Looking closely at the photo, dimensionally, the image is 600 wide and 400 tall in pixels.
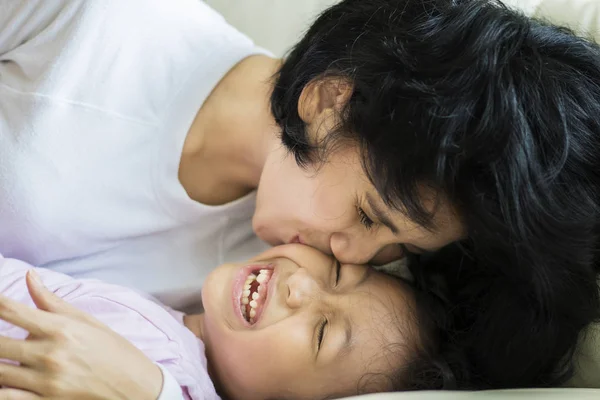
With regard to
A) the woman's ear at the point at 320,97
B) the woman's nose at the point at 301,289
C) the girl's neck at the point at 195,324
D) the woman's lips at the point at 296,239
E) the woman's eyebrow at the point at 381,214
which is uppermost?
the woman's ear at the point at 320,97

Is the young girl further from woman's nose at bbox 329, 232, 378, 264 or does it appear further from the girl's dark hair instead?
the girl's dark hair

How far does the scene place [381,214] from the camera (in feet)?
2.90

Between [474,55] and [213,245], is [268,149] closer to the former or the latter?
[213,245]

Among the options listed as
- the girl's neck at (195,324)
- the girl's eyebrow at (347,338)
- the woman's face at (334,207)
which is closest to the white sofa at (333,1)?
the girl's eyebrow at (347,338)

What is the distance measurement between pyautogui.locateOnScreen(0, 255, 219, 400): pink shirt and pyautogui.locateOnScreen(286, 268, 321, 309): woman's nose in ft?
0.56

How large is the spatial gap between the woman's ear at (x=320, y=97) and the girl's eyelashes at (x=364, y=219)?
0.15 metres

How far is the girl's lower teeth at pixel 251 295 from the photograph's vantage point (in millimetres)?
957

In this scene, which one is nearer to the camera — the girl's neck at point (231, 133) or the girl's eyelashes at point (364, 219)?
the girl's eyelashes at point (364, 219)

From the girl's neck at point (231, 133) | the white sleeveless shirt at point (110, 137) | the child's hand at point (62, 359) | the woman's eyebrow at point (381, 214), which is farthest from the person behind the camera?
the girl's neck at point (231, 133)

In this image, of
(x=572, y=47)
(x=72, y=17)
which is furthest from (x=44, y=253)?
(x=572, y=47)

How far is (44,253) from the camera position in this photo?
1.04 meters

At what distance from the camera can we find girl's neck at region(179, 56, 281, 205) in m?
1.13

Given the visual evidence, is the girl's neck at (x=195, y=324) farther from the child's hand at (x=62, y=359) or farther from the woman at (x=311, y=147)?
the child's hand at (x=62, y=359)

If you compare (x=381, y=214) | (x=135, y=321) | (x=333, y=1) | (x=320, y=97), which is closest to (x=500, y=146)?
(x=381, y=214)
